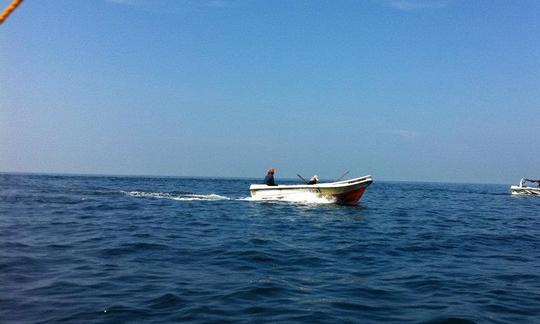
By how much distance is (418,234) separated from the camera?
671 inches

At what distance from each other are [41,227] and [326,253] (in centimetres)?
1045

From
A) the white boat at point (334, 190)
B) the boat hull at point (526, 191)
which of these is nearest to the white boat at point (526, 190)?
the boat hull at point (526, 191)

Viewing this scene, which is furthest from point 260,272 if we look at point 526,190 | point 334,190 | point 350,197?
point 526,190

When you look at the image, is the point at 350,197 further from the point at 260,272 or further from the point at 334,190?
the point at 260,272

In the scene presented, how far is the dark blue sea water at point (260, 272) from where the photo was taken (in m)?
7.34

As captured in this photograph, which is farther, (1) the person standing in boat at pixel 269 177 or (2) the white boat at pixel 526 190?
(2) the white boat at pixel 526 190

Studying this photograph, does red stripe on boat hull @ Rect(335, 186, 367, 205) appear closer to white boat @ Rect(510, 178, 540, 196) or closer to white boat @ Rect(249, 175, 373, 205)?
white boat @ Rect(249, 175, 373, 205)

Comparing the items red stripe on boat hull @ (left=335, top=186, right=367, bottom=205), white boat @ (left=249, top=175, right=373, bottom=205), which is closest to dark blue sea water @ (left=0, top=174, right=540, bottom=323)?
white boat @ (left=249, top=175, right=373, bottom=205)

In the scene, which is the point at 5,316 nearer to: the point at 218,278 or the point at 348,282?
the point at 218,278

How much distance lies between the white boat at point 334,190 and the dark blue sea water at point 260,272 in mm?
Answer: 8338

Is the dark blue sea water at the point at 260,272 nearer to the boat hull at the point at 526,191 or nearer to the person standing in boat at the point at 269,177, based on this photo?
the person standing in boat at the point at 269,177

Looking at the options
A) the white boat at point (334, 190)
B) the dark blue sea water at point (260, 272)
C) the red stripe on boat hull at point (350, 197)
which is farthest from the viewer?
the red stripe on boat hull at point (350, 197)

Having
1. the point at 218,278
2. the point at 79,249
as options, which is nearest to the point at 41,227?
the point at 79,249

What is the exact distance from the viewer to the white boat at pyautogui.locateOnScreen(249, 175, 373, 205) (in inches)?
1079
